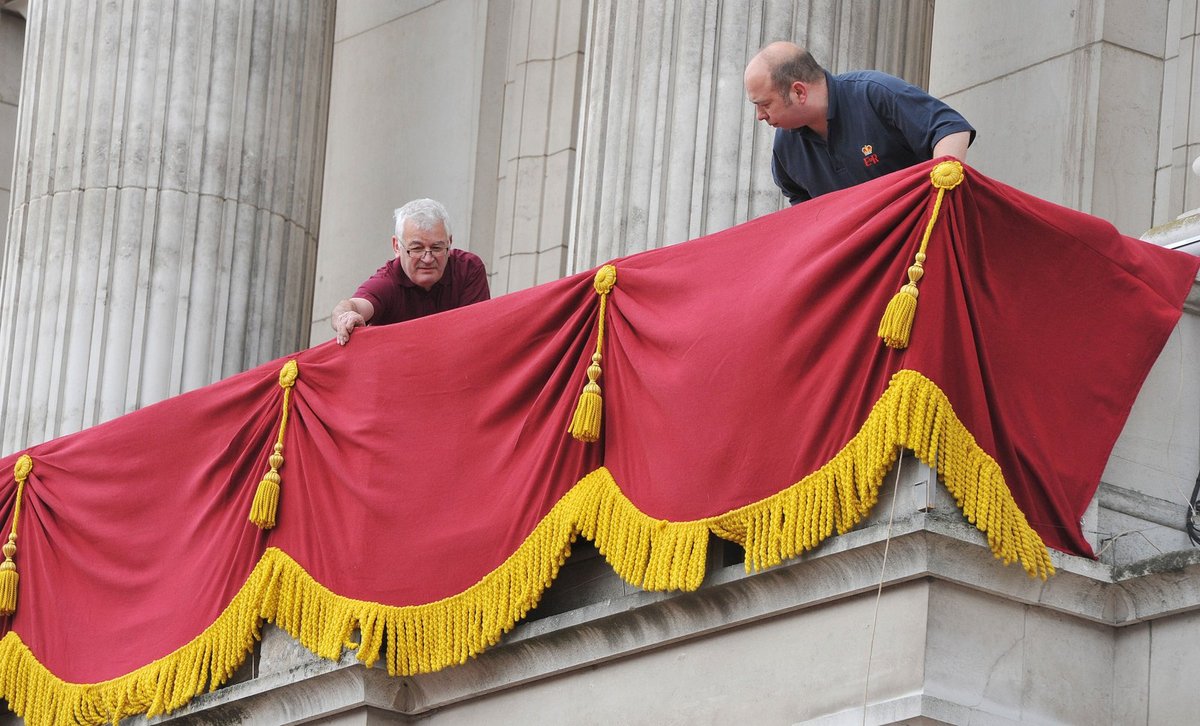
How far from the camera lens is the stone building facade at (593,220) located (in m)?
6.61

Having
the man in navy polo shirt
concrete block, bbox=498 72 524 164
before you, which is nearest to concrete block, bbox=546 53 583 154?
concrete block, bbox=498 72 524 164

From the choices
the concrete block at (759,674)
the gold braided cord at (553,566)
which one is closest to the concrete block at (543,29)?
the gold braided cord at (553,566)

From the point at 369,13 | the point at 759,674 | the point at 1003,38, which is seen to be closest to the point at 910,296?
the point at 759,674

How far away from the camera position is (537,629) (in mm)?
7684

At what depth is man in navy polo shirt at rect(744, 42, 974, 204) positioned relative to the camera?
7.38 metres

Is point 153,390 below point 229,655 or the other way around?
the other way around

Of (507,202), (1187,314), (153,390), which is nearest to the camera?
(1187,314)

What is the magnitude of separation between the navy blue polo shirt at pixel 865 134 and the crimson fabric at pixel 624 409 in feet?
1.61

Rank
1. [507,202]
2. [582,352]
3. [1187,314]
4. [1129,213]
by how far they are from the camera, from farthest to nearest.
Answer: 1. [507,202]
2. [1129,213]
3. [582,352]
4. [1187,314]

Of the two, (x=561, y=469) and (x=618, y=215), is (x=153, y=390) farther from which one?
(x=561, y=469)

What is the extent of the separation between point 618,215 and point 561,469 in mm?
2641

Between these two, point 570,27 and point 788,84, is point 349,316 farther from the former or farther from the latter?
point 570,27

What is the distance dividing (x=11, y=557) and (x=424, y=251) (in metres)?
2.46

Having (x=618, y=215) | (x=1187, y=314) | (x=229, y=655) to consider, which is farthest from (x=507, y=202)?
(x=1187, y=314)
